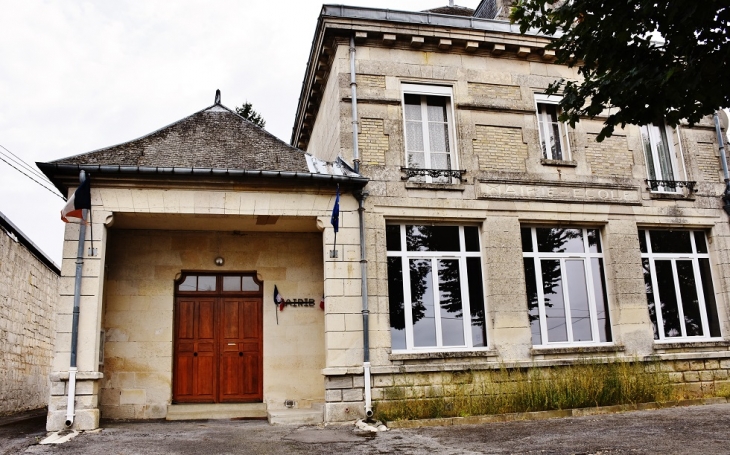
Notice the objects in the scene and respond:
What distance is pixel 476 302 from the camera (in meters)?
10.3

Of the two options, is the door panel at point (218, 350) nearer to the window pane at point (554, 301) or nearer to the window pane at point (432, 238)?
the window pane at point (432, 238)

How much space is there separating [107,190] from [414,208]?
14.9 ft

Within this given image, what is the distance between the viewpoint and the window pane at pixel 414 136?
10.8 meters

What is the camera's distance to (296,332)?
10.8m

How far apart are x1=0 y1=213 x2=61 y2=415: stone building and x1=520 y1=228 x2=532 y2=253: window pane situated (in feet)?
28.3

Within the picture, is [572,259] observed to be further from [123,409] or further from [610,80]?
[123,409]

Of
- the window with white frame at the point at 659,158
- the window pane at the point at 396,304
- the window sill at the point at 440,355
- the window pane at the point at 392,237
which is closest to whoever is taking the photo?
the window sill at the point at 440,355

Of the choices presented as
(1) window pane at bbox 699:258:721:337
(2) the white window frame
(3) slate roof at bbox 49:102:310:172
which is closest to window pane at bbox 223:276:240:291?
(3) slate roof at bbox 49:102:310:172

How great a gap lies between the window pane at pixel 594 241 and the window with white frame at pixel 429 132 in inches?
103

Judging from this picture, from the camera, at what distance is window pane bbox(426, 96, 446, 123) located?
11030 mm

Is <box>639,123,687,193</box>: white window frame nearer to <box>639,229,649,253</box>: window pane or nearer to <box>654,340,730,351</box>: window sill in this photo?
<box>639,229,649,253</box>: window pane

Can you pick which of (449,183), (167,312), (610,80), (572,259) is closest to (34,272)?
(167,312)

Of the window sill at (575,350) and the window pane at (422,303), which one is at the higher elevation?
the window pane at (422,303)

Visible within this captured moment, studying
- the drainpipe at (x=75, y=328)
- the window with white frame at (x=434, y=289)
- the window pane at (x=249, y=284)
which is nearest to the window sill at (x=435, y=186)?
the window with white frame at (x=434, y=289)
